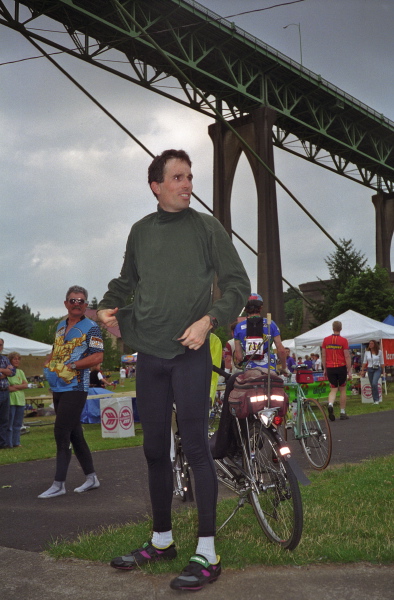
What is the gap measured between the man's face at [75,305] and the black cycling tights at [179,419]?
9.49 ft

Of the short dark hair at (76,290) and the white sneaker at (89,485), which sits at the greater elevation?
the short dark hair at (76,290)

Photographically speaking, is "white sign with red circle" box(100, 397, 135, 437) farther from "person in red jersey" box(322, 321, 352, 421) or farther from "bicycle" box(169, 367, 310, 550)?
"bicycle" box(169, 367, 310, 550)

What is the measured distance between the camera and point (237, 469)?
434cm

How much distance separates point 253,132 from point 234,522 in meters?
40.4

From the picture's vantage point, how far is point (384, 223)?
60.8 metres

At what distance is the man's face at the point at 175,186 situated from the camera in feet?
12.1

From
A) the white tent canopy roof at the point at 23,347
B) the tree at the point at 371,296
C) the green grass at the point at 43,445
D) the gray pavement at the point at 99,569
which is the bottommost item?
the gray pavement at the point at 99,569

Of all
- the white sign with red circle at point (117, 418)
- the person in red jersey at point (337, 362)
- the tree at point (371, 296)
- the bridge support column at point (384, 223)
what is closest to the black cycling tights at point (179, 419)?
the white sign with red circle at point (117, 418)

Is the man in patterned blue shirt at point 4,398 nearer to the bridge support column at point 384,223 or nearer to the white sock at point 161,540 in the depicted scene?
the white sock at point 161,540

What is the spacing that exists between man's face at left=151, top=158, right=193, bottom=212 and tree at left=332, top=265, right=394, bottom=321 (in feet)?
105

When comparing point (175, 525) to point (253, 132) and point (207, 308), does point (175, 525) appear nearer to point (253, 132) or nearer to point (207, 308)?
point (207, 308)

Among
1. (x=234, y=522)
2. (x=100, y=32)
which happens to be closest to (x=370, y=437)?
(x=234, y=522)

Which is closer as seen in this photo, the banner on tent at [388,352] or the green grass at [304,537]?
the green grass at [304,537]

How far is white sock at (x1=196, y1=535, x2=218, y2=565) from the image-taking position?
11.2 ft
